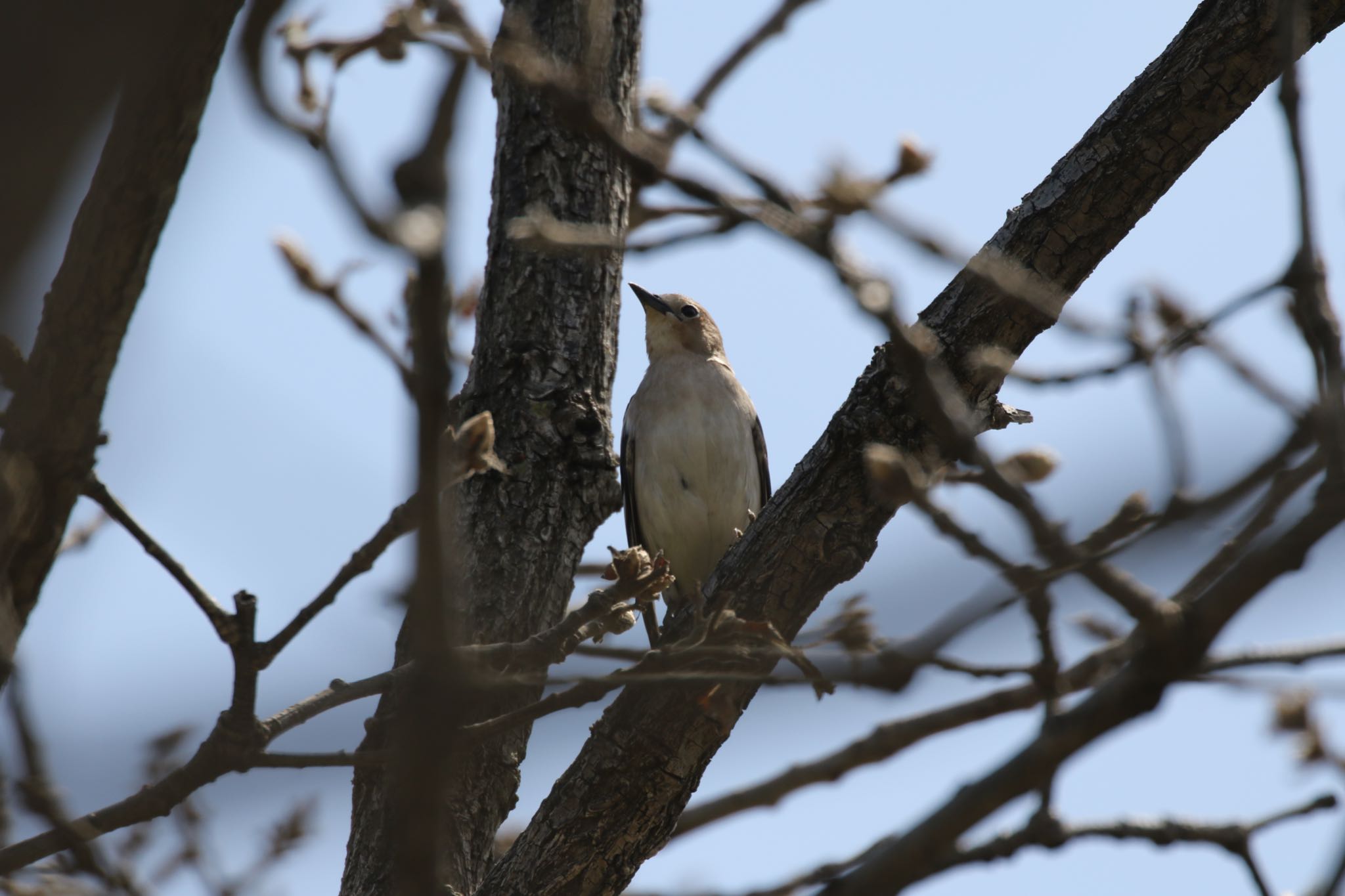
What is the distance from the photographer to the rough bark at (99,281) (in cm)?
359

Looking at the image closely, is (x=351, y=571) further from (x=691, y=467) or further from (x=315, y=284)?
(x=691, y=467)

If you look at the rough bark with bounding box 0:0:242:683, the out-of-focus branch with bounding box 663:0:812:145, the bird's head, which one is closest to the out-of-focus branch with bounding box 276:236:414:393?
the rough bark with bounding box 0:0:242:683

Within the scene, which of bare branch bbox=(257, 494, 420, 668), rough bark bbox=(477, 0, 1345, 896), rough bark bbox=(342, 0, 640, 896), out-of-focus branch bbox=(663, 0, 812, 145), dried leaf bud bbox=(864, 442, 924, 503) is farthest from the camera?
out-of-focus branch bbox=(663, 0, 812, 145)

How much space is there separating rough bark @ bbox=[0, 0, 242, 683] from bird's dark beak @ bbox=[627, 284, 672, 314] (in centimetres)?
615

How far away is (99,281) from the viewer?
144 inches

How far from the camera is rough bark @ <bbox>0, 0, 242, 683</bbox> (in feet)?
11.8

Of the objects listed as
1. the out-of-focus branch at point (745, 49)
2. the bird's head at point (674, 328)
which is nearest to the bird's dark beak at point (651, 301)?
the bird's head at point (674, 328)

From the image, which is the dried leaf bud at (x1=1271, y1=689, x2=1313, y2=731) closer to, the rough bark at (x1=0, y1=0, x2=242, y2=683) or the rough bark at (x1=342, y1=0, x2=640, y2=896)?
the rough bark at (x1=342, y1=0, x2=640, y2=896)

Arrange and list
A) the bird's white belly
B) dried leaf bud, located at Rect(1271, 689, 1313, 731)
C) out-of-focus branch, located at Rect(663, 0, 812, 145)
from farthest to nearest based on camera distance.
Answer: the bird's white belly
out-of-focus branch, located at Rect(663, 0, 812, 145)
dried leaf bud, located at Rect(1271, 689, 1313, 731)

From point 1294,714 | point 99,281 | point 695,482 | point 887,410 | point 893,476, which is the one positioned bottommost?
point 893,476

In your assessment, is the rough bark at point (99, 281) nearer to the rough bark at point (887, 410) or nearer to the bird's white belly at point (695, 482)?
the rough bark at point (887, 410)

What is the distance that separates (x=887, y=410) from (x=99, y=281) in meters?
2.50

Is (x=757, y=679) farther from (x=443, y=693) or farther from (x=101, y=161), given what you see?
(x=101, y=161)

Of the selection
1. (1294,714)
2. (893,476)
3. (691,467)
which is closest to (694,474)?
(691,467)
